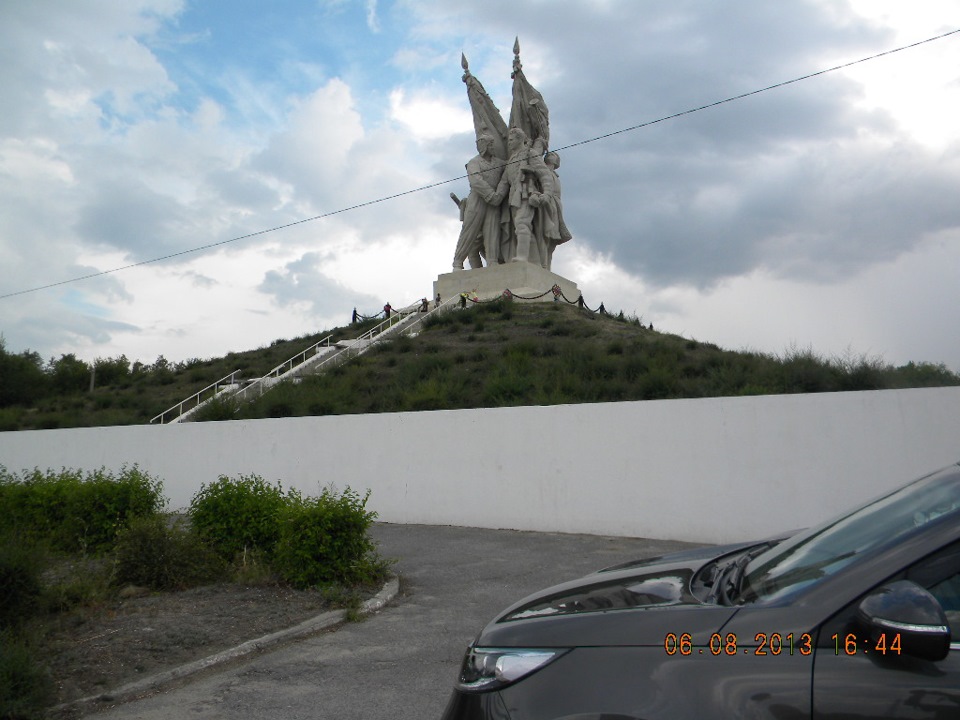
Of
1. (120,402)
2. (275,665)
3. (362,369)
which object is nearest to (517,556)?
(275,665)

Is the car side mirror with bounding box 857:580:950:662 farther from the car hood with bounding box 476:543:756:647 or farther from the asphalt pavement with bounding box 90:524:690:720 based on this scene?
the asphalt pavement with bounding box 90:524:690:720

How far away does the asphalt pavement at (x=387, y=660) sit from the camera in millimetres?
4586

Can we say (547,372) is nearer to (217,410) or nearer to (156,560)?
(217,410)

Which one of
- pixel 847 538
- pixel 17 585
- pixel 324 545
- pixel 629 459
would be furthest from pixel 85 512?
pixel 847 538

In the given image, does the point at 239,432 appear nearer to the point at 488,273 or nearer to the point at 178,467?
the point at 178,467

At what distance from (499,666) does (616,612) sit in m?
0.44

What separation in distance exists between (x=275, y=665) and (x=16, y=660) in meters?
1.63

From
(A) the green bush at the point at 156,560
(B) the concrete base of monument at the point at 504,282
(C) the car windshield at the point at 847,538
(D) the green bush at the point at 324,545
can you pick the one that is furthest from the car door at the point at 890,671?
(B) the concrete base of monument at the point at 504,282

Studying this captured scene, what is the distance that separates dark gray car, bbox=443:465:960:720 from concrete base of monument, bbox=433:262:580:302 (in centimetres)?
3153

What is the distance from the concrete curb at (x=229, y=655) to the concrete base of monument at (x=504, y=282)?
91.2 ft

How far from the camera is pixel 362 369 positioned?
2452 cm

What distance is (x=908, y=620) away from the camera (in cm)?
198

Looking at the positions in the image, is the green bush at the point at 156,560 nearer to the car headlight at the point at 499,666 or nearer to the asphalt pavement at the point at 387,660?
the asphalt pavement at the point at 387,660

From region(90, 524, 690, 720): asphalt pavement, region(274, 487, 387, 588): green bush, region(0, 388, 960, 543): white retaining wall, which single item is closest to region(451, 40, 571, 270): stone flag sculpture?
region(0, 388, 960, 543): white retaining wall
